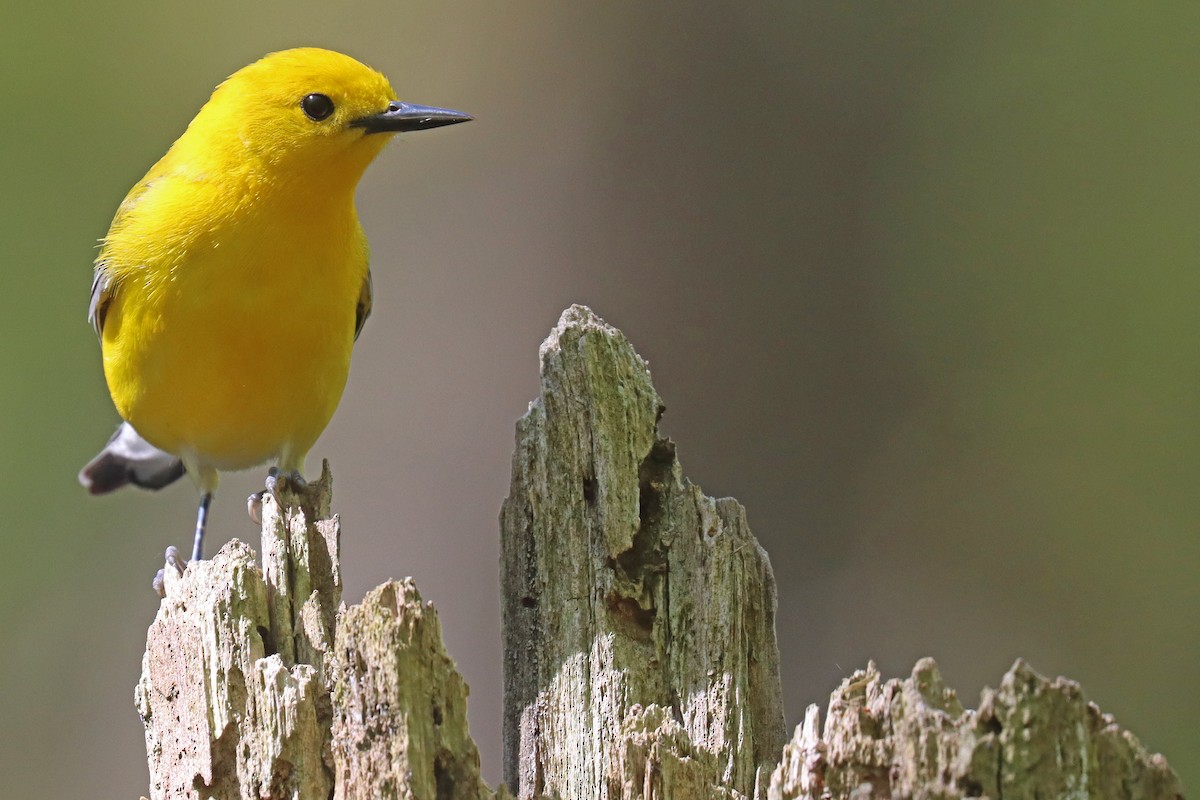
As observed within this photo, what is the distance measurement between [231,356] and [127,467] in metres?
2.71

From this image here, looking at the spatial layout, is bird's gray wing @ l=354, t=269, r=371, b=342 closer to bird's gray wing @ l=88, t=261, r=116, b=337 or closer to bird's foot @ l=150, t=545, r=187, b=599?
bird's gray wing @ l=88, t=261, r=116, b=337

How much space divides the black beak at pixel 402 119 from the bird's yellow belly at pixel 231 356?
596mm

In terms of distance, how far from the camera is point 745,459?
7.86 m

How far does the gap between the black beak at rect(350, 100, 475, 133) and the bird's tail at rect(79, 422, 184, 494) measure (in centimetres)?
305

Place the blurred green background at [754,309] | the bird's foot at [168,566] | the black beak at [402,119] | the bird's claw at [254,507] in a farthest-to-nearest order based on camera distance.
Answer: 1. the blurred green background at [754,309]
2. the black beak at [402,119]
3. the bird's claw at [254,507]
4. the bird's foot at [168,566]

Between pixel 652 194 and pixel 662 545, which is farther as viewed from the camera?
pixel 652 194

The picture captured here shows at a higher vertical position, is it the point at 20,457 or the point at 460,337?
the point at 20,457

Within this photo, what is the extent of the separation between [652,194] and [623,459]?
4798mm

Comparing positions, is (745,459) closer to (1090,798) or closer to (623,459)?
(623,459)

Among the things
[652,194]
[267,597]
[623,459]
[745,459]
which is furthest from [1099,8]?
[267,597]

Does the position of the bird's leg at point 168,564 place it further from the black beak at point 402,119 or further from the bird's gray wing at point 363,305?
the black beak at point 402,119

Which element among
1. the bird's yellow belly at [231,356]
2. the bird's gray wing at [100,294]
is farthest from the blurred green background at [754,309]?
the bird's yellow belly at [231,356]

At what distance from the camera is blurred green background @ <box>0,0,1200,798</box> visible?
7863 mm

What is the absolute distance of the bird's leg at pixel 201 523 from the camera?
6023mm
